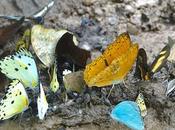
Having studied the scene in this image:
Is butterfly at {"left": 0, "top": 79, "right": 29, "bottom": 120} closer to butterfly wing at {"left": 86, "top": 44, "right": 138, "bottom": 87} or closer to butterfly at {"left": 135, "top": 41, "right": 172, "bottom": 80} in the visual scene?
butterfly wing at {"left": 86, "top": 44, "right": 138, "bottom": 87}

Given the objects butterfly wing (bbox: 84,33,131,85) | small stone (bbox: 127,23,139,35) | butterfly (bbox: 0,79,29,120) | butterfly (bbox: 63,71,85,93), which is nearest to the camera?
butterfly (bbox: 0,79,29,120)

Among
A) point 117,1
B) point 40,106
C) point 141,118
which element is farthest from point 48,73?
point 117,1

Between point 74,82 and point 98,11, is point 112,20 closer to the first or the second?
point 98,11

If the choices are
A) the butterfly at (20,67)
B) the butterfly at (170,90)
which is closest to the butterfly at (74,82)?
the butterfly at (20,67)

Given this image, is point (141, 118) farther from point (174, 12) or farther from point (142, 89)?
point (174, 12)

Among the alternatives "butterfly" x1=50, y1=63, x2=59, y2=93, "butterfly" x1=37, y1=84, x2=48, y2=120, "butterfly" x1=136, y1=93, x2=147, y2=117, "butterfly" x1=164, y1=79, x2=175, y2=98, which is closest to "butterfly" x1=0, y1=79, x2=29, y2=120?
"butterfly" x1=37, y1=84, x2=48, y2=120

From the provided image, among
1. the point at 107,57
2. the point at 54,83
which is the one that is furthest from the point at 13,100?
the point at 107,57
